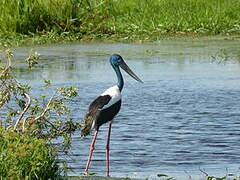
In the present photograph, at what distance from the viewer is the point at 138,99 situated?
13.0 m

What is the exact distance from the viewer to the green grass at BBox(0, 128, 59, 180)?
21.9ft

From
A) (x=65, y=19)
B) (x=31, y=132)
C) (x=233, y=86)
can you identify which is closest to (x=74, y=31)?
(x=65, y=19)

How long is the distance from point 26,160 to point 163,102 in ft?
19.7

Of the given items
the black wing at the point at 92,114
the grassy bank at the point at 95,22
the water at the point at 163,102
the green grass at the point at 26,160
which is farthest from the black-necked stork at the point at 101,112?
the grassy bank at the point at 95,22

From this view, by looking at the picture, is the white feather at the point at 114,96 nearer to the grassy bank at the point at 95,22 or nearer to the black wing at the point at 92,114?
the black wing at the point at 92,114

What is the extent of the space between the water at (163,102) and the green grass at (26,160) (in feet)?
5.38

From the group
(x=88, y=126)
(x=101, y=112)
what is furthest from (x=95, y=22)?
(x=88, y=126)

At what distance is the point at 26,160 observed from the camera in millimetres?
6734

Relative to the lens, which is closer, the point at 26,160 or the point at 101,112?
the point at 26,160

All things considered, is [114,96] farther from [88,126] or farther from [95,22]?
[95,22]

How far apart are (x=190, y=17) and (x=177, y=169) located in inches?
448

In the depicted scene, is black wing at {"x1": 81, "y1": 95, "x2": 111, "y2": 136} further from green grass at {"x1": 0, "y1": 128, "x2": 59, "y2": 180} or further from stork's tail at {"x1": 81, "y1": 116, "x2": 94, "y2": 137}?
green grass at {"x1": 0, "y1": 128, "x2": 59, "y2": 180}

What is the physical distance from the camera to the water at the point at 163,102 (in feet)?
30.2

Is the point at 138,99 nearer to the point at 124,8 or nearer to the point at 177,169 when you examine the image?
the point at 177,169
